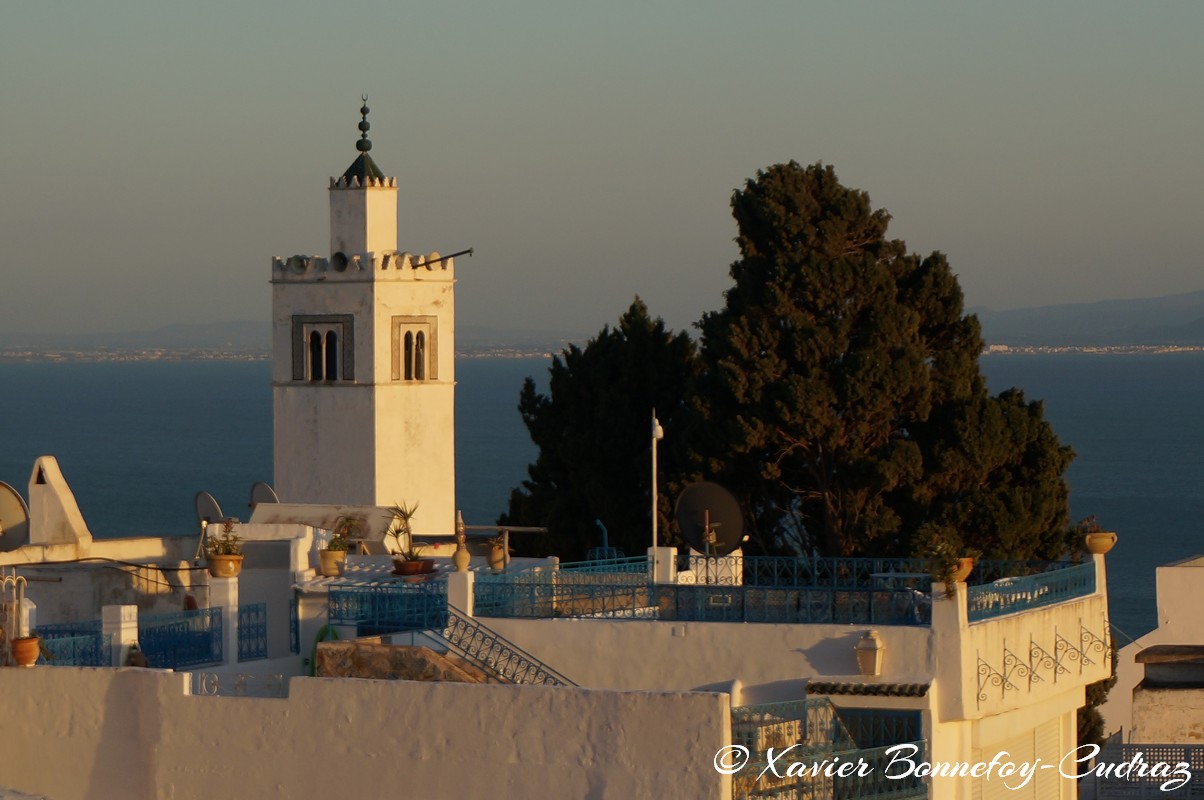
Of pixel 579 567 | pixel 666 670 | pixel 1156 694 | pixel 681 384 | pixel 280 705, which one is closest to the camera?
pixel 280 705

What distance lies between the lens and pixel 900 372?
35.5 metres

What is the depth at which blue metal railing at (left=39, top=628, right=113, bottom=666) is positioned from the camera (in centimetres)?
1923

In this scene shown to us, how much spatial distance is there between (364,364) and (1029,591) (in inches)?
1060

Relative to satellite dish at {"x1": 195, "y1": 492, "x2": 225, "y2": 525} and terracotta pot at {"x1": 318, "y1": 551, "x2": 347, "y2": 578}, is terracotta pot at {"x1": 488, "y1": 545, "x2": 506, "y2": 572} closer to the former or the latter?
terracotta pot at {"x1": 318, "y1": 551, "x2": 347, "y2": 578}

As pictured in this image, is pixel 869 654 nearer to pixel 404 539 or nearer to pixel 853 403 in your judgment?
pixel 404 539

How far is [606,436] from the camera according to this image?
3869cm

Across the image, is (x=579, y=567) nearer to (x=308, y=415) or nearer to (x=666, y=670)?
(x=666, y=670)

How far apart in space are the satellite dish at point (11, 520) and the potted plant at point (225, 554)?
2900 mm

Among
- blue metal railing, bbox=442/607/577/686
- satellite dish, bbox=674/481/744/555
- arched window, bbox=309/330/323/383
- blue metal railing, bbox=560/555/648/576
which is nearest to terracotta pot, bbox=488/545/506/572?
blue metal railing, bbox=560/555/648/576

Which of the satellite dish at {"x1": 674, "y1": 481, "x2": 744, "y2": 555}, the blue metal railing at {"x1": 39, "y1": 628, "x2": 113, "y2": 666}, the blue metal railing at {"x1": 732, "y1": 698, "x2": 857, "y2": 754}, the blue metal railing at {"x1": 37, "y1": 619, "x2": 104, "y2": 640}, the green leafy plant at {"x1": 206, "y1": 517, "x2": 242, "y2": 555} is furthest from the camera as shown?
the satellite dish at {"x1": 674, "y1": 481, "x2": 744, "y2": 555}

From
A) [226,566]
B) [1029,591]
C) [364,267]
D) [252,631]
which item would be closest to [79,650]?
[226,566]

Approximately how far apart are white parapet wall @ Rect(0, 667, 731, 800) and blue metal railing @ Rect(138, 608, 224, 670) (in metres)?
1.11

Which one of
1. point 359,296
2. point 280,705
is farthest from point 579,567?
point 359,296

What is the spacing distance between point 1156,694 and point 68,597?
43.2 feet
